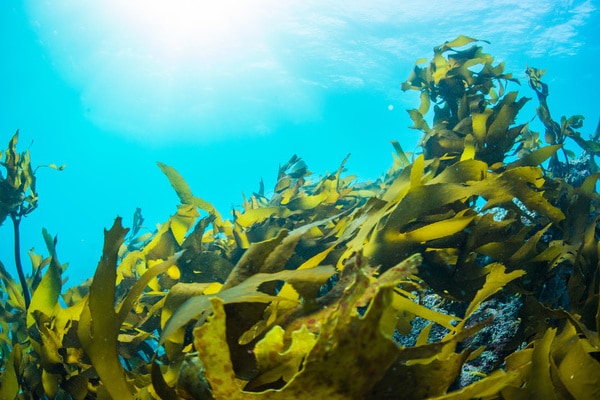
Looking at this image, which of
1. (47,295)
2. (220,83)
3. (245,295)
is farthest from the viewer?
(220,83)

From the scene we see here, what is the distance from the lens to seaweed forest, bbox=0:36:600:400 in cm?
41

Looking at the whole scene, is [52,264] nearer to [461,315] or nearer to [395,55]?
[461,315]

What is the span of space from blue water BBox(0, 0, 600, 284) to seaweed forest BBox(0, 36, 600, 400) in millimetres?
930

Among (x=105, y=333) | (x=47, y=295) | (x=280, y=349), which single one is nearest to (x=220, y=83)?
(x=47, y=295)

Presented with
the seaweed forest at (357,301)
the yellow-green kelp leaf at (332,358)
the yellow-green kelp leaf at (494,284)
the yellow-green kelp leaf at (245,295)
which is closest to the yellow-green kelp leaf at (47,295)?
the seaweed forest at (357,301)

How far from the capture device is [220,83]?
142 feet

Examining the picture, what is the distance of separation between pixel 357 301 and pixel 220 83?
4658 centimetres

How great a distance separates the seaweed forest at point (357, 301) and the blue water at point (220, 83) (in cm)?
93

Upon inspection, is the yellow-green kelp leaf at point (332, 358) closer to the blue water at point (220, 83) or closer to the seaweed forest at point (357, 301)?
the seaweed forest at point (357, 301)

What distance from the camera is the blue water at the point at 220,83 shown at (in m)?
22.7

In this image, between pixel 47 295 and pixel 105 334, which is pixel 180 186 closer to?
pixel 47 295

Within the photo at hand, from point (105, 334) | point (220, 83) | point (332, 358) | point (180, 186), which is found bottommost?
point (332, 358)

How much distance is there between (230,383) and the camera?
427 mm

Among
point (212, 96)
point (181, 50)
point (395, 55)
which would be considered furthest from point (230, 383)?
point (212, 96)
